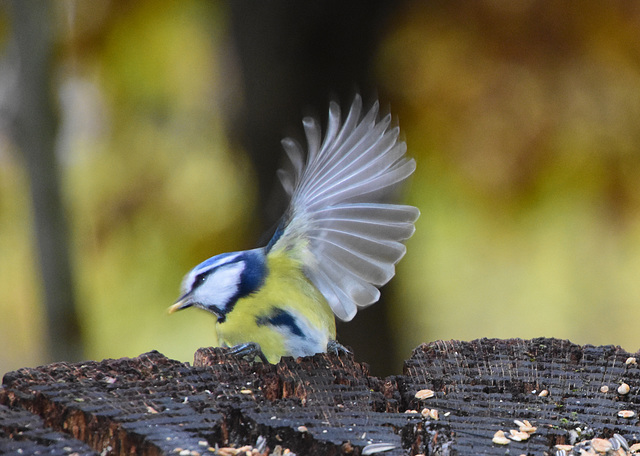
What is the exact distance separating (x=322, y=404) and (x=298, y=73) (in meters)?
1.53

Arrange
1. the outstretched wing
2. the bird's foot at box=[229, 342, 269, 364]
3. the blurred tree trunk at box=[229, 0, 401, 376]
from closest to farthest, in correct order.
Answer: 1. the bird's foot at box=[229, 342, 269, 364]
2. the outstretched wing
3. the blurred tree trunk at box=[229, 0, 401, 376]

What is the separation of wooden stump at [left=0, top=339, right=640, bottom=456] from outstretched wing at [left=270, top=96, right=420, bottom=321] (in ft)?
0.71

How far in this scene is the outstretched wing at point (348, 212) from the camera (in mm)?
1498

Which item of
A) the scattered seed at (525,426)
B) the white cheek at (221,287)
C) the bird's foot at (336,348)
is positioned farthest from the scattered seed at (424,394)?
the white cheek at (221,287)

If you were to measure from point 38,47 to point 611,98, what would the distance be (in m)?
1.94

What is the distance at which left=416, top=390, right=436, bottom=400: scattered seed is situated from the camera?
46.5 inches

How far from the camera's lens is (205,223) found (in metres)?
2.77

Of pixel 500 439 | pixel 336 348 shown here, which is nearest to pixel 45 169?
pixel 336 348

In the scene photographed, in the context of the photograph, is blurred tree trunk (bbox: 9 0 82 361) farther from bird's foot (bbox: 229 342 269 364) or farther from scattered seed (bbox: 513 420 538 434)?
scattered seed (bbox: 513 420 538 434)

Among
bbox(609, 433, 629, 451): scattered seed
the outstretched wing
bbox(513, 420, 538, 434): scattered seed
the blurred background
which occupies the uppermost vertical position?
the blurred background

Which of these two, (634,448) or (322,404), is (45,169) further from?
(634,448)

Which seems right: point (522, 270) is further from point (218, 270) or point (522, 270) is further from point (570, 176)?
point (218, 270)

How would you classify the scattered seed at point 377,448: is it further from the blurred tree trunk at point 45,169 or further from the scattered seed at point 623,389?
the blurred tree trunk at point 45,169

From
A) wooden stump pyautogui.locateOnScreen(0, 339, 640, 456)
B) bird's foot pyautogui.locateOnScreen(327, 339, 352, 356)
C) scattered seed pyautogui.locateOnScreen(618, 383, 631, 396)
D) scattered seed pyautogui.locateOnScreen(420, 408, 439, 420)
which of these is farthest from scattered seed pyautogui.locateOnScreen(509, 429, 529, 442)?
bird's foot pyautogui.locateOnScreen(327, 339, 352, 356)
